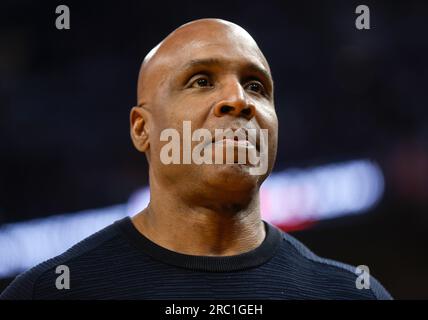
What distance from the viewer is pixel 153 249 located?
2201 millimetres

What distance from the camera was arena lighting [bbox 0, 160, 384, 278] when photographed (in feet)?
16.2

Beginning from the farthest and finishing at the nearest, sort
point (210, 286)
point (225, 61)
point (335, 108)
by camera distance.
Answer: point (335, 108) < point (225, 61) < point (210, 286)

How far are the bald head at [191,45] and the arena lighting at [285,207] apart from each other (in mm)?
2590

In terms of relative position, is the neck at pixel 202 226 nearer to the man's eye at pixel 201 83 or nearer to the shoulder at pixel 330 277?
the shoulder at pixel 330 277

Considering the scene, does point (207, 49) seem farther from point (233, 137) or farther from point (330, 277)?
point (330, 277)

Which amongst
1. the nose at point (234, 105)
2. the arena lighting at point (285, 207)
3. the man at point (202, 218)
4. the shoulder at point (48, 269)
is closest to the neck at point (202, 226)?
the man at point (202, 218)

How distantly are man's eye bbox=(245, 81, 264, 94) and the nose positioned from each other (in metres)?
0.12

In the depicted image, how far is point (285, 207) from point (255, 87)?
2851mm

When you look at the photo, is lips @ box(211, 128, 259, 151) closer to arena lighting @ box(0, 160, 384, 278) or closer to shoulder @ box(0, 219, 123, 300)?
shoulder @ box(0, 219, 123, 300)

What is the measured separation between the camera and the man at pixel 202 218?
212 centimetres

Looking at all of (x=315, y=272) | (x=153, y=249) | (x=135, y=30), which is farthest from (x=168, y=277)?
(x=135, y=30)

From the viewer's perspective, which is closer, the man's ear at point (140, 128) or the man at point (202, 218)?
the man at point (202, 218)

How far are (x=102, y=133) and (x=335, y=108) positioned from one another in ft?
5.09
